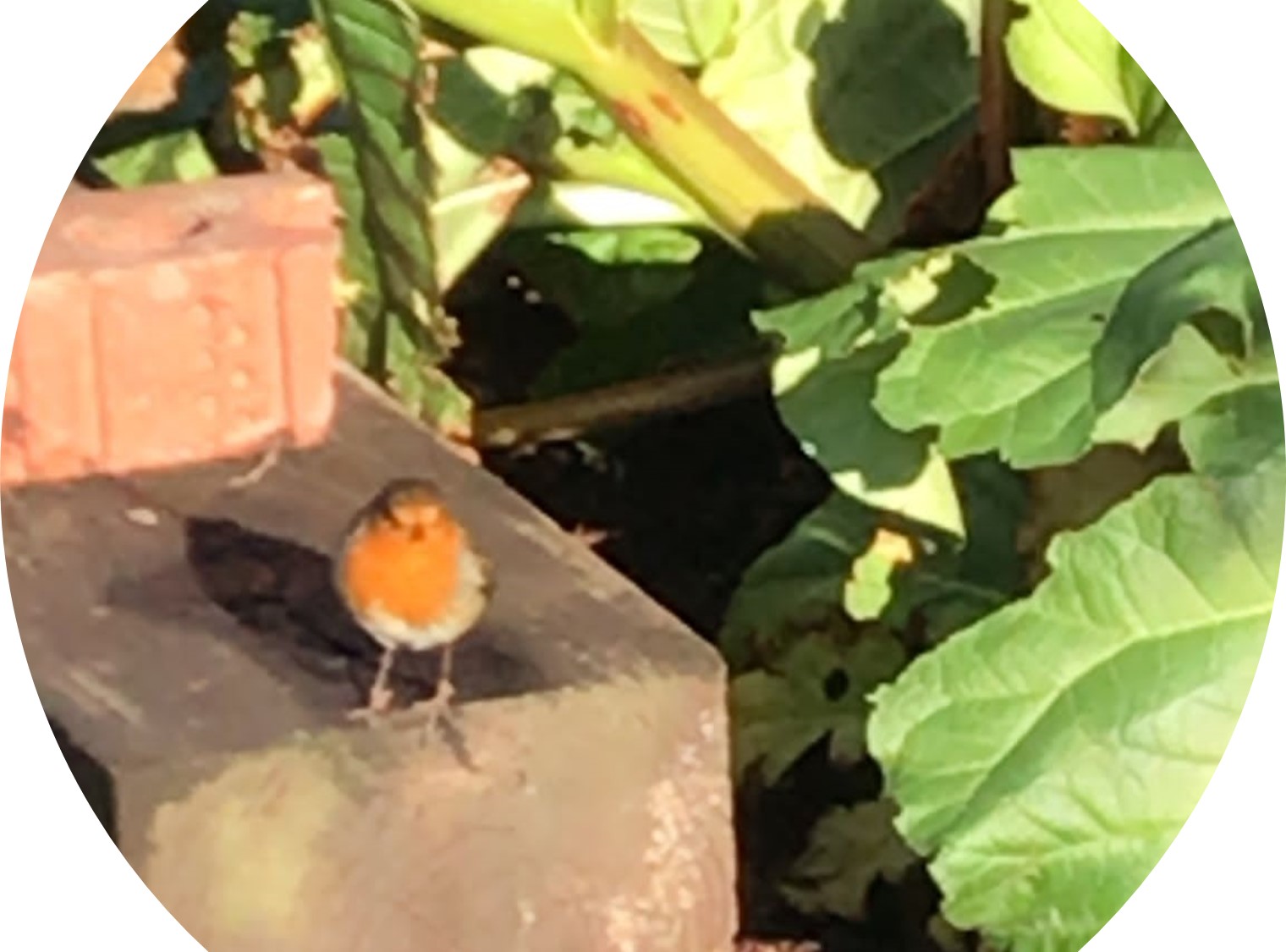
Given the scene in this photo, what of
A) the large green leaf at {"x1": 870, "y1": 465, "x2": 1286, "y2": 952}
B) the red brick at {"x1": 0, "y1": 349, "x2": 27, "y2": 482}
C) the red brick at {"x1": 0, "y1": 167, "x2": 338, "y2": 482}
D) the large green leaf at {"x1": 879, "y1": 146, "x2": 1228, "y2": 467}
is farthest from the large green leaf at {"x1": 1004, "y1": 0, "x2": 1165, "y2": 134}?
the red brick at {"x1": 0, "y1": 349, "x2": 27, "y2": 482}

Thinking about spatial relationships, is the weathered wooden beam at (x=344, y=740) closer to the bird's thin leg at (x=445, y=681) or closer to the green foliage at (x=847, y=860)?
the bird's thin leg at (x=445, y=681)

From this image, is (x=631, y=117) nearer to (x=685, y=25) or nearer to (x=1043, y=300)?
(x=685, y=25)

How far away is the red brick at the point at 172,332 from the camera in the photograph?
119 centimetres

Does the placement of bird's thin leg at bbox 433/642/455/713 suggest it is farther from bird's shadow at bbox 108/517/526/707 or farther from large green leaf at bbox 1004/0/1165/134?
large green leaf at bbox 1004/0/1165/134

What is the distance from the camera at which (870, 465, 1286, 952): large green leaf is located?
1.19 m

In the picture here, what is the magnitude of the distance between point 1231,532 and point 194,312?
1.23 feet

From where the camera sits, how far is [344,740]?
1107 millimetres

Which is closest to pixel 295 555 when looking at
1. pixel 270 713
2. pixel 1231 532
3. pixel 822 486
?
pixel 270 713

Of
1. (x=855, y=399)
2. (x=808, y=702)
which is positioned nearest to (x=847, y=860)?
(x=808, y=702)

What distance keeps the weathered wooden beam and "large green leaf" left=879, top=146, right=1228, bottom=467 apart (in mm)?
123

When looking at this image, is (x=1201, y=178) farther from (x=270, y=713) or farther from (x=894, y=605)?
(x=270, y=713)

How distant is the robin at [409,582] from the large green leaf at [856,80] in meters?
0.20

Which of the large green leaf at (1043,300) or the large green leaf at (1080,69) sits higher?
the large green leaf at (1080,69)

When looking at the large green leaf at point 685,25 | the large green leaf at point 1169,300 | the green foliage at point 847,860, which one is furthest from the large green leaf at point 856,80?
the green foliage at point 847,860
